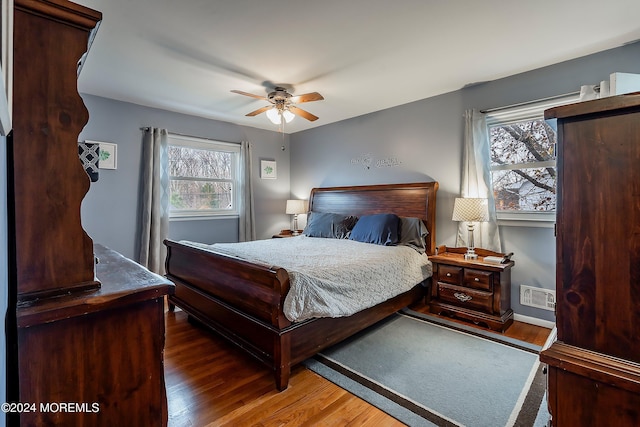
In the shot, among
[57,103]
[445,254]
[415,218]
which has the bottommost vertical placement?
[445,254]

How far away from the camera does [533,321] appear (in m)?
3.03

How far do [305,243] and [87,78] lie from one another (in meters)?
2.94

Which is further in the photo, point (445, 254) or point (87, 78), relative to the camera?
point (445, 254)

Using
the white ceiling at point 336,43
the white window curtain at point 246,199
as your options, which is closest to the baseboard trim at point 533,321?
the white ceiling at point 336,43

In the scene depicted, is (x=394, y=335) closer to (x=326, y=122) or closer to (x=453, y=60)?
(x=453, y=60)

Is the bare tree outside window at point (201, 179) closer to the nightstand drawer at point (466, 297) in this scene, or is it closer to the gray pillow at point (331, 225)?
the gray pillow at point (331, 225)

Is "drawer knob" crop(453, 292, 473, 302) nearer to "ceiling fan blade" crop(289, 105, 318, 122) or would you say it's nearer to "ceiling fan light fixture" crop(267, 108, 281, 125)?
"ceiling fan blade" crop(289, 105, 318, 122)

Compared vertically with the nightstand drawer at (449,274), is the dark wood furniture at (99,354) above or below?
above

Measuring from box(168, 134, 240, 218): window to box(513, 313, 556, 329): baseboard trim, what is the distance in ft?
13.4

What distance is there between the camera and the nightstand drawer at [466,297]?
115 inches

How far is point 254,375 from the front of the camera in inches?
84.5

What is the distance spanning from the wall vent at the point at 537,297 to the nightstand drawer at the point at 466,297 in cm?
47

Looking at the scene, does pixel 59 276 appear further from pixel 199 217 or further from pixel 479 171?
pixel 199 217

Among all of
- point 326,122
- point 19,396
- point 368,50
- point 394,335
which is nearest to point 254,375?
point 394,335
